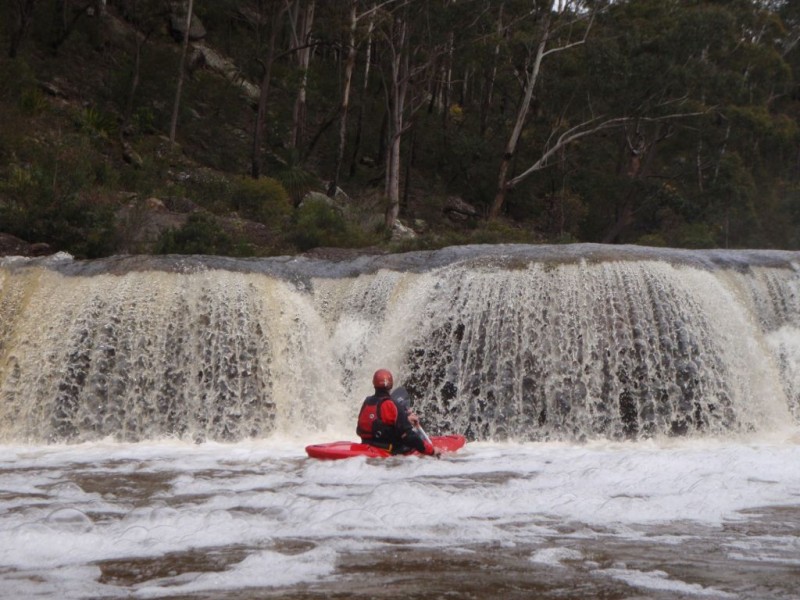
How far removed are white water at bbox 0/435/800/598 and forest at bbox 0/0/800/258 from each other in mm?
10475

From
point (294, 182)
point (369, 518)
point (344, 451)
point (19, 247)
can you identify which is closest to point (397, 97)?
point (294, 182)

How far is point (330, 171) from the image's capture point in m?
26.7

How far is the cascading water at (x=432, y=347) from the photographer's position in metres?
9.77

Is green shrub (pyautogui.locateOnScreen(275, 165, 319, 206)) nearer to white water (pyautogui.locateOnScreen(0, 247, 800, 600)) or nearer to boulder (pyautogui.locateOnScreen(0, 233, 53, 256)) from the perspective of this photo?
boulder (pyautogui.locateOnScreen(0, 233, 53, 256))

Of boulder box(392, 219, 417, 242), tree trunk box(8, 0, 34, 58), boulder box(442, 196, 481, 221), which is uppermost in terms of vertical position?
tree trunk box(8, 0, 34, 58)

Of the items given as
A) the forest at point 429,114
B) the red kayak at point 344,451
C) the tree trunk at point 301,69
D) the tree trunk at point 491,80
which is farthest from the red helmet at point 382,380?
the tree trunk at point 491,80

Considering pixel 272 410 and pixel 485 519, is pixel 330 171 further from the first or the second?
pixel 485 519

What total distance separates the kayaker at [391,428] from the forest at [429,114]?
32.8 ft

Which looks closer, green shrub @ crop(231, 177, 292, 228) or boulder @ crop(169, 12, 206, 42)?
green shrub @ crop(231, 177, 292, 228)

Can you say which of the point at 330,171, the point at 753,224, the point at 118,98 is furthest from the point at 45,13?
the point at 753,224

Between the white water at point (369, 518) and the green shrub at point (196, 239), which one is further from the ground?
the green shrub at point (196, 239)

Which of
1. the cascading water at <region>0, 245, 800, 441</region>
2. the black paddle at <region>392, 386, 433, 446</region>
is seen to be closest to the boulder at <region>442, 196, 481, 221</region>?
the cascading water at <region>0, 245, 800, 441</region>

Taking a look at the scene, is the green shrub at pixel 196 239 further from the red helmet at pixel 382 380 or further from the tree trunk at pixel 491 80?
the tree trunk at pixel 491 80

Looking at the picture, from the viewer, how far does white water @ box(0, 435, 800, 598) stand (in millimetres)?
4164
